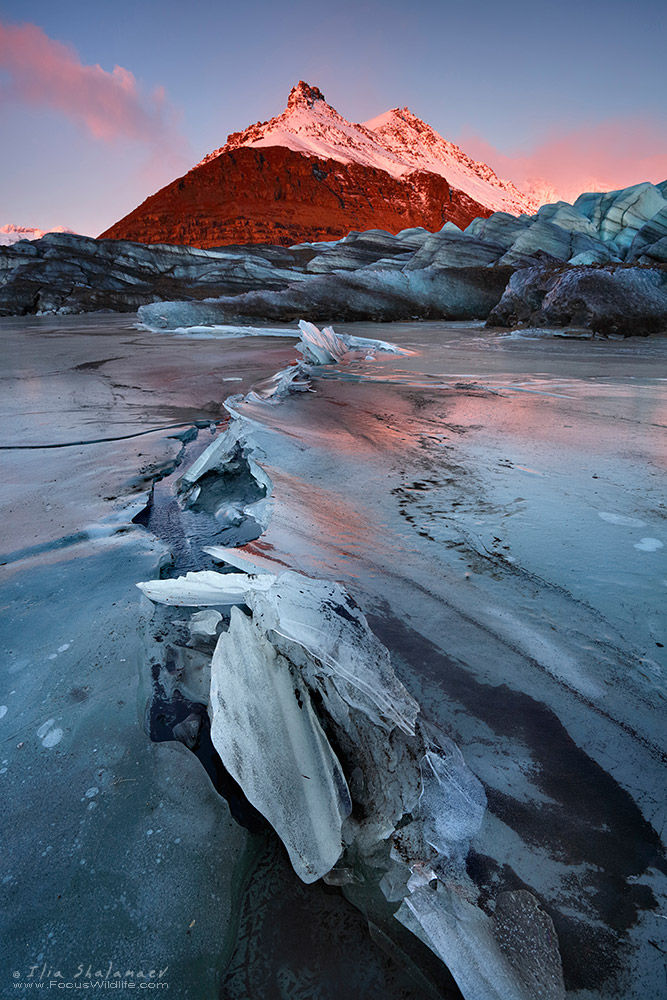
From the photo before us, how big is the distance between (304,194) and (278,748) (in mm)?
75311

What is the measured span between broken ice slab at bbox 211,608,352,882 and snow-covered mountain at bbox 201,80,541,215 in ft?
241

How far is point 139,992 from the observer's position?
0.53 meters

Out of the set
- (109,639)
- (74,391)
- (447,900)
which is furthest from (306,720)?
(74,391)

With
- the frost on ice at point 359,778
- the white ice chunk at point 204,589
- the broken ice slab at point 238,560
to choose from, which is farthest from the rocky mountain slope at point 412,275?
the frost on ice at point 359,778

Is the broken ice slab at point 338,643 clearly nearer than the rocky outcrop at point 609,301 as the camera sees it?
Yes

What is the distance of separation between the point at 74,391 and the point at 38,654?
305cm

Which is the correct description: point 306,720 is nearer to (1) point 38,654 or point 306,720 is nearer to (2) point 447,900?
(2) point 447,900

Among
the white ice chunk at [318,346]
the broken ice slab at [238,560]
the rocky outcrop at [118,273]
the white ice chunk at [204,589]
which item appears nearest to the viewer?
the white ice chunk at [204,589]

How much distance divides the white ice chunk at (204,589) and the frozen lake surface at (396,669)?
0.07 m

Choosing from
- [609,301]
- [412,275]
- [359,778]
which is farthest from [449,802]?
[412,275]

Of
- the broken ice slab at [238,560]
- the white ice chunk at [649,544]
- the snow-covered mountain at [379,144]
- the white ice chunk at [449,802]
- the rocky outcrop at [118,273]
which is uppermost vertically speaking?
the snow-covered mountain at [379,144]

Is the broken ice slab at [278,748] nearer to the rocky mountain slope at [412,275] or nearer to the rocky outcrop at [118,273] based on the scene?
the rocky mountain slope at [412,275]

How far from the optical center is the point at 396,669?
2.95ft

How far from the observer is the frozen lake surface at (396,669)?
0.57 m
